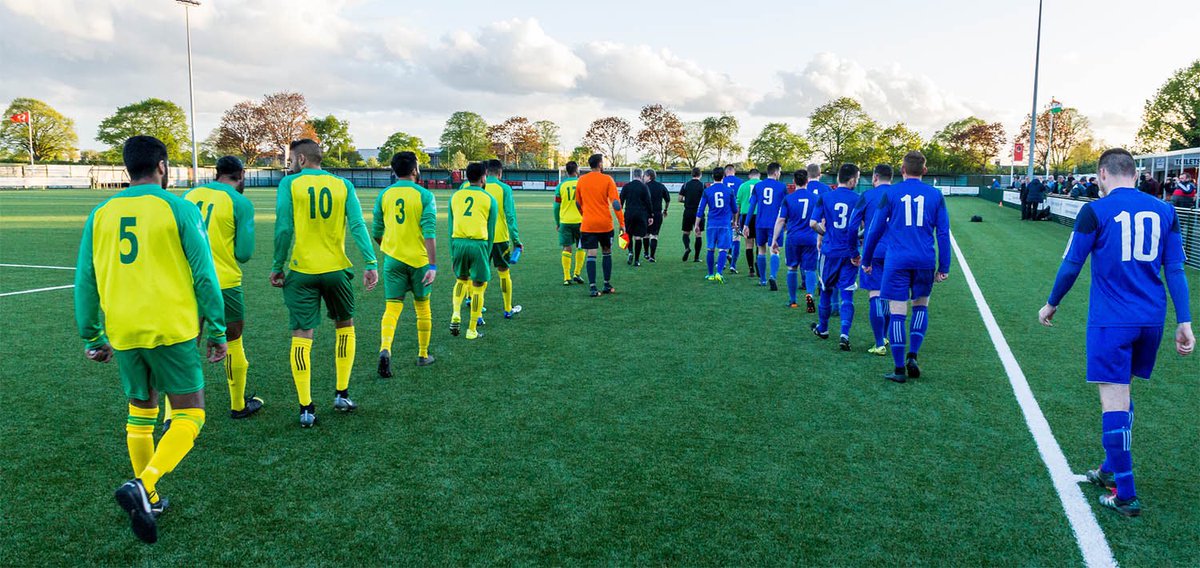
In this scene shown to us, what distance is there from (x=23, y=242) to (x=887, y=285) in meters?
19.7

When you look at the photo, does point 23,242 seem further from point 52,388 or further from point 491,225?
point 491,225

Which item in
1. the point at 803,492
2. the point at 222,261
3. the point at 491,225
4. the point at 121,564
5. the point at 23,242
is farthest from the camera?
the point at 23,242

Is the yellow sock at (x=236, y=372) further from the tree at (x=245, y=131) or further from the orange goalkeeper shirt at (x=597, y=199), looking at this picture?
the tree at (x=245, y=131)

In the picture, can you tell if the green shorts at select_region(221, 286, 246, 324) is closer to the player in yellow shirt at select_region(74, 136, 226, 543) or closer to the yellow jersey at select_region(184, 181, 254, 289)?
the yellow jersey at select_region(184, 181, 254, 289)

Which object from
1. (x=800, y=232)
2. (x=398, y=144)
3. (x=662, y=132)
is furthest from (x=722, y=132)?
(x=800, y=232)

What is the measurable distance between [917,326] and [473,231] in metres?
4.41

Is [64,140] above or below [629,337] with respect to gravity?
above

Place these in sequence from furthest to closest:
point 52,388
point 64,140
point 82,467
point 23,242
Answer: point 64,140, point 23,242, point 52,388, point 82,467

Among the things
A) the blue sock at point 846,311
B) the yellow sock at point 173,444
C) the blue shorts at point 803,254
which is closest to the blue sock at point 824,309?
the blue sock at point 846,311

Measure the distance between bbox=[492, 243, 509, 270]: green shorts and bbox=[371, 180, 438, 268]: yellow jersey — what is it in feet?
7.67

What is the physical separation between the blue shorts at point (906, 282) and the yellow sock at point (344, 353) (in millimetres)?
4498

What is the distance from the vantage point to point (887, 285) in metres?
6.33

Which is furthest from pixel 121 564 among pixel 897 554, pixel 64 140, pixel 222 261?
pixel 64 140

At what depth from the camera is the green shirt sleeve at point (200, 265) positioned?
3430mm
